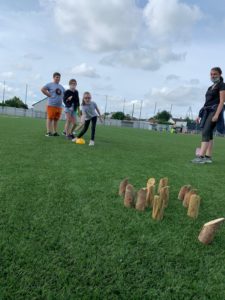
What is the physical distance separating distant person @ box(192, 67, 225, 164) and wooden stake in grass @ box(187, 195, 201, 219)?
4.05m

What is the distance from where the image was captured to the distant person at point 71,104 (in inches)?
405

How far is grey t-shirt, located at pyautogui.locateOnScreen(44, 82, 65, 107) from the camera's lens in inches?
388

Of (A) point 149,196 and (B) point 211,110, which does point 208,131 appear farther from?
(A) point 149,196

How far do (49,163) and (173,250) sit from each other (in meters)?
3.45

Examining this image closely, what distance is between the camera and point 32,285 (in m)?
2.01

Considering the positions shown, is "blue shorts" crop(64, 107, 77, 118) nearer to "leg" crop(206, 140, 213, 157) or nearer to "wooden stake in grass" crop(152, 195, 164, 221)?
"leg" crop(206, 140, 213, 157)

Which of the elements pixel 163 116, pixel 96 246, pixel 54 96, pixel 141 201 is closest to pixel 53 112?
pixel 54 96

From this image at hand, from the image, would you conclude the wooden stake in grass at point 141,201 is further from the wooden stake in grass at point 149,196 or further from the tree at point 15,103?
the tree at point 15,103

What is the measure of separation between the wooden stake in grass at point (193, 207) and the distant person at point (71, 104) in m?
7.45

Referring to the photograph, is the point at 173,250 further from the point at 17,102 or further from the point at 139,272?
the point at 17,102

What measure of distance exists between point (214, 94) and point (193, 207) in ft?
14.8

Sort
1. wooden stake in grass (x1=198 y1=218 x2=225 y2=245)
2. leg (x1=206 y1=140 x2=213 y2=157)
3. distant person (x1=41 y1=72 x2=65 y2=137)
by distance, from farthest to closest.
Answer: distant person (x1=41 y1=72 x2=65 y2=137) < leg (x1=206 y1=140 x2=213 y2=157) < wooden stake in grass (x1=198 y1=218 x2=225 y2=245)

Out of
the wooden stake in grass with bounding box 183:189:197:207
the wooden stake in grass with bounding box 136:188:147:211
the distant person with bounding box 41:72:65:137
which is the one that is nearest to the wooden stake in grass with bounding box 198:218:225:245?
the wooden stake in grass with bounding box 136:188:147:211

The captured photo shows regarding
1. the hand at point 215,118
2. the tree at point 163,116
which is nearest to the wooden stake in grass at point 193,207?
the hand at point 215,118
